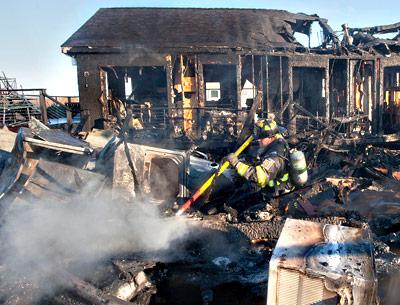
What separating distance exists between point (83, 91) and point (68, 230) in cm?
1068

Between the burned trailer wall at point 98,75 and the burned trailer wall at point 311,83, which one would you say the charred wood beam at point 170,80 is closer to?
the burned trailer wall at point 98,75

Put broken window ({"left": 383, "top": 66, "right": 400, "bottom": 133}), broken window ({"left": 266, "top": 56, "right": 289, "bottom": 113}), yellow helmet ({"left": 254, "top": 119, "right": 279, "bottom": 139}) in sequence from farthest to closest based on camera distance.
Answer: broken window ({"left": 383, "top": 66, "right": 400, "bottom": 133})
broken window ({"left": 266, "top": 56, "right": 289, "bottom": 113})
yellow helmet ({"left": 254, "top": 119, "right": 279, "bottom": 139})

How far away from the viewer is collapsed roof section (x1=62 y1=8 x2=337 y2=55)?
14219 millimetres

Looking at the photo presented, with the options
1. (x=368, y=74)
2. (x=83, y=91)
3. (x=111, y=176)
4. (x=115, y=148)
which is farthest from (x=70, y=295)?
(x=368, y=74)

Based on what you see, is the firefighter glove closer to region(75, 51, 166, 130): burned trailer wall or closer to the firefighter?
the firefighter

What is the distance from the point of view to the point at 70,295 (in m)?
3.72

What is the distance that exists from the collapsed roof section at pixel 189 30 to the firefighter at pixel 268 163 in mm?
9385

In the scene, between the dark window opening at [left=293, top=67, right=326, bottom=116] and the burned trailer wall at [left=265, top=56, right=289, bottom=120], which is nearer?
the burned trailer wall at [left=265, top=56, right=289, bottom=120]

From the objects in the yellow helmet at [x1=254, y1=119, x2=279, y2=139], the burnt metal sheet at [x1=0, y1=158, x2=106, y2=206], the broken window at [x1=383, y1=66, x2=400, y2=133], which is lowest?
the broken window at [x1=383, y1=66, x2=400, y2=133]

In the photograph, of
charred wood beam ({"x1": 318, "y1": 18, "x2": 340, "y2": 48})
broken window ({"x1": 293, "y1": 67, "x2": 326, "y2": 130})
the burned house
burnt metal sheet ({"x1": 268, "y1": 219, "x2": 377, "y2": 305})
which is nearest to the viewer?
burnt metal sheet ({"x1": 268, "y1": 219, "x2": 377, "y2": 305})

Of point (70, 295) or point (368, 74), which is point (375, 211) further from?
point (368, 74)

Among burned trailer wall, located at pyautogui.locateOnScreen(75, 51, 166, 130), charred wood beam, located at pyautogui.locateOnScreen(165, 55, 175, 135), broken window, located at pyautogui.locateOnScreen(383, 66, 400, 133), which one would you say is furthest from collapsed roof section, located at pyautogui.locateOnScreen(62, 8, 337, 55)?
broken window, located at pyautogui.locateOnScreen(383, 66, 400, 133)

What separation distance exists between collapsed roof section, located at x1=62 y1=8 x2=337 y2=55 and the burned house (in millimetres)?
41

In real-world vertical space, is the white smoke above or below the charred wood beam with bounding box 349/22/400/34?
below
